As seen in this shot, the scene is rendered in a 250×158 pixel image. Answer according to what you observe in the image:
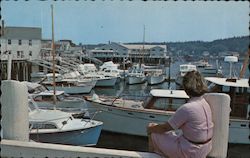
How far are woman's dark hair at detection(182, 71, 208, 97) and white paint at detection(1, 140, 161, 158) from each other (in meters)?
0.91

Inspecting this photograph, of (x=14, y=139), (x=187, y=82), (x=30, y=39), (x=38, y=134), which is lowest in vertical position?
(x=38, y=134)

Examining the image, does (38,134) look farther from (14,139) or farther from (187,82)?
(187,82)

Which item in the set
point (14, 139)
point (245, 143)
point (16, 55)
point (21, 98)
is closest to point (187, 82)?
point (21, 98)

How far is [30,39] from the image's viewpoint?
47.3m

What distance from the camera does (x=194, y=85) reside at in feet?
10.3

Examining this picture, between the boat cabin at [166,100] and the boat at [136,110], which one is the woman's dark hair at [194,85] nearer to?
the boat at [136,110]

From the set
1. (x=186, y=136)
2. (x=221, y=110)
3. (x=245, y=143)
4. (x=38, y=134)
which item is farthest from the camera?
(x=245, y=143)

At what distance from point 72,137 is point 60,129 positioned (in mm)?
Result: 670

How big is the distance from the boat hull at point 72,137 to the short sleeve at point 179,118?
7.74 meters

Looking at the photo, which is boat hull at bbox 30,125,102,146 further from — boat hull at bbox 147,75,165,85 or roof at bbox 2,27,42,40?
roof at bbox 2,27,42,40

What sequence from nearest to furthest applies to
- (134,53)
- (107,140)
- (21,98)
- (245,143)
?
(21,98)
(245,143)
(107,140)
(134,53)

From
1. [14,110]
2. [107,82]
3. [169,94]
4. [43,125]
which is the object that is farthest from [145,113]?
[107,82]

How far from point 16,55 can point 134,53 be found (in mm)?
43439

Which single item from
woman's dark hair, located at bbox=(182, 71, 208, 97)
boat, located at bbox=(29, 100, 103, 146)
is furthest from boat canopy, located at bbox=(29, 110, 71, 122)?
woman's dark hair, located at bbox=(182, 71, 208, 97)
